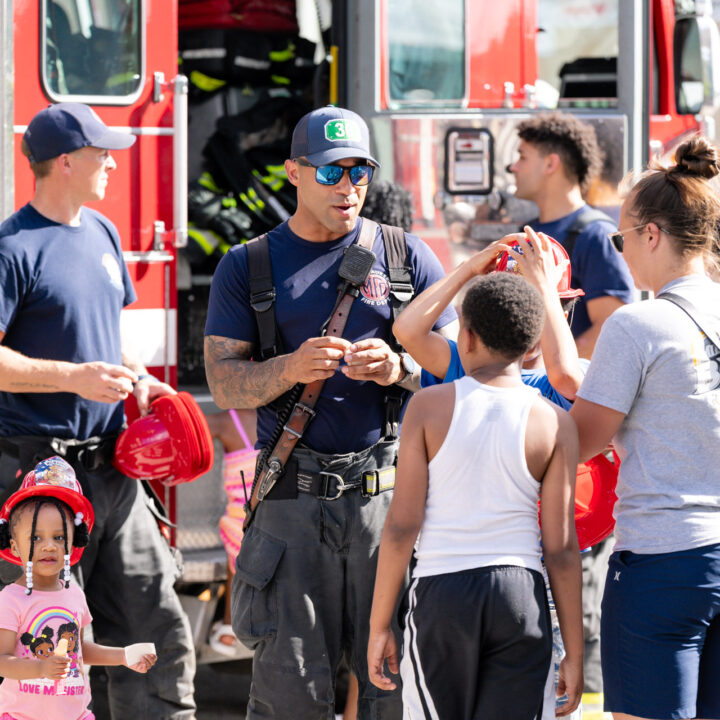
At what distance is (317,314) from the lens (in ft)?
10.6

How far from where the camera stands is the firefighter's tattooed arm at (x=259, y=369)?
9.79 feet

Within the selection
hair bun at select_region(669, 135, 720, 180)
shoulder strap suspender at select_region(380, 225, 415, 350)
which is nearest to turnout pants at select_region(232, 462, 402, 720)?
shoulder strap suspender at select_region(380, 225, 415, 350)

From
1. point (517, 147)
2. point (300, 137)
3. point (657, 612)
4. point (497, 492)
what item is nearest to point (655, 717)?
point (657, 612)

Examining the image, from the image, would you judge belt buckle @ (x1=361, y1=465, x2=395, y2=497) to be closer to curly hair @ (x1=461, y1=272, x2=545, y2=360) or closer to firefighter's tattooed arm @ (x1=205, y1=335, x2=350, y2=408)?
firefighter's tattooed arm @ (x1=205, y1=335, x2=350, y2=408)

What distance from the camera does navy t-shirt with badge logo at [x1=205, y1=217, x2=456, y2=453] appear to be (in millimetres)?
3219

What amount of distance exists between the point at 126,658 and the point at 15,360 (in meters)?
0.95

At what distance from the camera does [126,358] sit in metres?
3.99

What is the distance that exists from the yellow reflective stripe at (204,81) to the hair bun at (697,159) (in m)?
2.95

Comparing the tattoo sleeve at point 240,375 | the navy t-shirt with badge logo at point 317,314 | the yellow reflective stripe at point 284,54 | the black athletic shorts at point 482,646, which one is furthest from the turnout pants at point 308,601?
the yellow reflective stripe at point 284,54

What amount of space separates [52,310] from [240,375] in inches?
30.5

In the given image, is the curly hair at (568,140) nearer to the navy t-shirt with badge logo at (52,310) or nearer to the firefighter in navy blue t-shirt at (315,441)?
the firefighter in navy blue t-shirt at (315,441)

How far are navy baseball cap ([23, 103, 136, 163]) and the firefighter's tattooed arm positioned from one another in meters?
0.84

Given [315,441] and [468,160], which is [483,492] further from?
[468,160]

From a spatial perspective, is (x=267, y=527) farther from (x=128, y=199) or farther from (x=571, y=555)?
(x=128, y=199)
